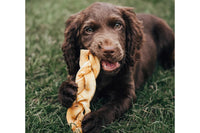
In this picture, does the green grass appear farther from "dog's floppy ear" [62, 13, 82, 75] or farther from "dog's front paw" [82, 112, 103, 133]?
"dog's floppy ear" [62, 13, 82, 75]

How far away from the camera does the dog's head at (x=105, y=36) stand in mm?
2773

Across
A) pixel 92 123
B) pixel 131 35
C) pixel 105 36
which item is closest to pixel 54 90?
pixel 92 123

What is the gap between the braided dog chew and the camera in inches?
109

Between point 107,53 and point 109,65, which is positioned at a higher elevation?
point 107,53

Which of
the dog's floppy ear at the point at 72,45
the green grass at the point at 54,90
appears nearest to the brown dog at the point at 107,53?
the dog's floppy ear at the point at 72,45

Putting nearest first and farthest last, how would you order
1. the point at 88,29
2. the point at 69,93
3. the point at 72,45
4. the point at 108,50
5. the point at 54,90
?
1. the point at 108,50
2. the point at 69,93
3. the point at 88,29
4. the point at 72,45
5. the point at 54,90

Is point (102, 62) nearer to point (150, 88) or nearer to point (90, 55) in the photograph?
point (90, 55)

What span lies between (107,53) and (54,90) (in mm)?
1241

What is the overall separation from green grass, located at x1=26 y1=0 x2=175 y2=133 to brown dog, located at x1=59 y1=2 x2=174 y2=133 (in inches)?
7.1

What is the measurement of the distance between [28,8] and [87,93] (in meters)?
4.17

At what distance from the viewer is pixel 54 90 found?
354 cm

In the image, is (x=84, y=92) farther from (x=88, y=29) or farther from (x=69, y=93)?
(x=88, y=29)

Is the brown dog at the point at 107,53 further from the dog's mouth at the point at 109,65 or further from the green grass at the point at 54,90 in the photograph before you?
the green grass at the point at 54,90

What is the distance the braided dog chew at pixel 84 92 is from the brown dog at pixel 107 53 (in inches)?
2.5
